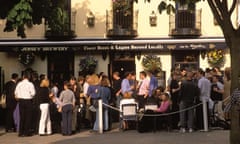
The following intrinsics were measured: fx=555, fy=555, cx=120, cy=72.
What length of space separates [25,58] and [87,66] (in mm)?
3054

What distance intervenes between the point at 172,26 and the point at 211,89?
9.20m

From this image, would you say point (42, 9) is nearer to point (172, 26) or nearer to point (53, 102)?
point (53, 102)

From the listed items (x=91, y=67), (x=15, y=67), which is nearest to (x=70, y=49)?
(x=91, y=67)

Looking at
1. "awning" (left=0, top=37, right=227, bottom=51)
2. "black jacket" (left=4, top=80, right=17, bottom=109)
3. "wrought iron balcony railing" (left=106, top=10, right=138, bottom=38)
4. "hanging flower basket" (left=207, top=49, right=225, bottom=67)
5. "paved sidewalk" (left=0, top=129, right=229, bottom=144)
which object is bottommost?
"paved sidewalk" (left=0, top=129, right=229, bottom=144)

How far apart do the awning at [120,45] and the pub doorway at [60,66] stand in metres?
0.93

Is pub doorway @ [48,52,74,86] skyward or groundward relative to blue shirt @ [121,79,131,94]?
skyward

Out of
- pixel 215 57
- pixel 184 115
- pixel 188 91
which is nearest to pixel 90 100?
pixel 184 115

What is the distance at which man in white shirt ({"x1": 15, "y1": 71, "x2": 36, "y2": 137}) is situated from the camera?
16.8m

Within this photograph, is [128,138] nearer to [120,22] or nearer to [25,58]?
[120,22]

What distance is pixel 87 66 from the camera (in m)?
26.5

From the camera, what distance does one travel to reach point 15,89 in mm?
17312

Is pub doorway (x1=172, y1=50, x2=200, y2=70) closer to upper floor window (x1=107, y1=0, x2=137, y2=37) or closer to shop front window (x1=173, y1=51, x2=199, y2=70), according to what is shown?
shop front window (x1=173, y1=51, x2=199, y2=70)

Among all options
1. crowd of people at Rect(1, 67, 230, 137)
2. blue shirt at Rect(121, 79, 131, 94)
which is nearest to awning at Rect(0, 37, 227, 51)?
crowd of people at Rect(1, 67, 230, 137)

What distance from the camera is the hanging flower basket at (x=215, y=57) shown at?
86.1ft
